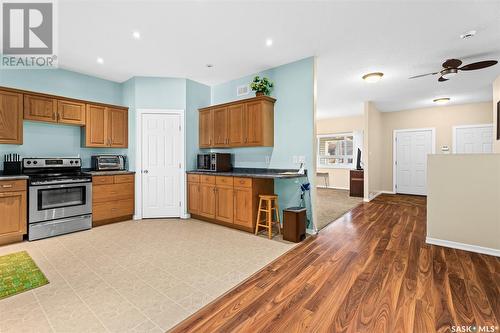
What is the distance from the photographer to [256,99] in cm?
404

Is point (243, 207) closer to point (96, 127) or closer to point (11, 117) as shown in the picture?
point (96, 127)

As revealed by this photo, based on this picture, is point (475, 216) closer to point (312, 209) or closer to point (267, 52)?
point (312, 209)

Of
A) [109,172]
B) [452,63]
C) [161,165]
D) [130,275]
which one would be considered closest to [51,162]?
[109,172]

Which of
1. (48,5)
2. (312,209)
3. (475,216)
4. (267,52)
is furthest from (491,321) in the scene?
(48,5)

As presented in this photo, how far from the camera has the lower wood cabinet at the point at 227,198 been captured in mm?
3762

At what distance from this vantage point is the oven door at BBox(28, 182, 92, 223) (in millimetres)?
3463

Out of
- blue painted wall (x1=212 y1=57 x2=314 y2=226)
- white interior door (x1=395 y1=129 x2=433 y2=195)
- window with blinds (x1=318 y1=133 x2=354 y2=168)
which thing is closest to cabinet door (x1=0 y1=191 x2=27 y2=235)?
blue painted wall (x1=212 y1=57 x2=314 y2=226)

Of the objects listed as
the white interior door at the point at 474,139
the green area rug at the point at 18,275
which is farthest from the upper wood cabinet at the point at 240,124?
the white interior door at the point at 474,139

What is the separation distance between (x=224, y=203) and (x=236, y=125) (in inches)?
58.3

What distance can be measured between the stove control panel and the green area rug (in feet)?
5.24

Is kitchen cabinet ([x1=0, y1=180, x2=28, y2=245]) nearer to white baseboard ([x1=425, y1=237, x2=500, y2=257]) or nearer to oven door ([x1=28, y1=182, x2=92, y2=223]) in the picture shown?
oven door ([x1=28, y1=182, x2=92, y2=223])

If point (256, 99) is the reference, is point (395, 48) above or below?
above

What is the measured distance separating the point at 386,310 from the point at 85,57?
5292mm

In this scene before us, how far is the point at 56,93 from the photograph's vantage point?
14.0 ft
